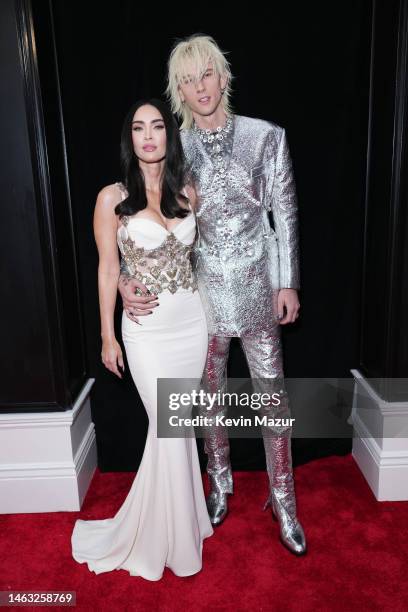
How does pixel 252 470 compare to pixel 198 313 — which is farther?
pixel 252 470

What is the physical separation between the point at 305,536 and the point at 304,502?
0.27 metres

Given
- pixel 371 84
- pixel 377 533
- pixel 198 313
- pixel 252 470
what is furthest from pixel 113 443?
pixel 371 84

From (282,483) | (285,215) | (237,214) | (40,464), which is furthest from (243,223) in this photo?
(40,464)

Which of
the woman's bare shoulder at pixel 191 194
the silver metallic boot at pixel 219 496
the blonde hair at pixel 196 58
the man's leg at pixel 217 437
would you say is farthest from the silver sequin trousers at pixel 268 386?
the blonde hair at pixel 196 58

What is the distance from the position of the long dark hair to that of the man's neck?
19cm

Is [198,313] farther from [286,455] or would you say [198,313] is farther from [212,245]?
[286,455]

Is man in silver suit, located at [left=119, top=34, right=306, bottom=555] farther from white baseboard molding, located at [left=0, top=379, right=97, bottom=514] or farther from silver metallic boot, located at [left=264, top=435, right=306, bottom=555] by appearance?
white baseboard molding, located at [left=0, top=379, right=97, bottom=514]

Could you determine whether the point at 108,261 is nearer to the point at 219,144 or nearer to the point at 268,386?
the point at 219,144

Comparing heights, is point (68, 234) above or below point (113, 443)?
above

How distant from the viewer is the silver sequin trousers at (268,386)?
228 centimetres

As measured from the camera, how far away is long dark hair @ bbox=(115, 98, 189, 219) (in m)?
1.93

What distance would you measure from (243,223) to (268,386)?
668mm

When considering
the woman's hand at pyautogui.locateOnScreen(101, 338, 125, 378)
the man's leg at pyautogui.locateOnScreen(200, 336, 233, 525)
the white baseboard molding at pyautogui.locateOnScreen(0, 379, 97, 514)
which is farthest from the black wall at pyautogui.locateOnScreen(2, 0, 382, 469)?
the man's leg at pyautogui.locateOnScreen(200, 336, 233, 525)

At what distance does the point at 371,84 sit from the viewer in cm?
254
